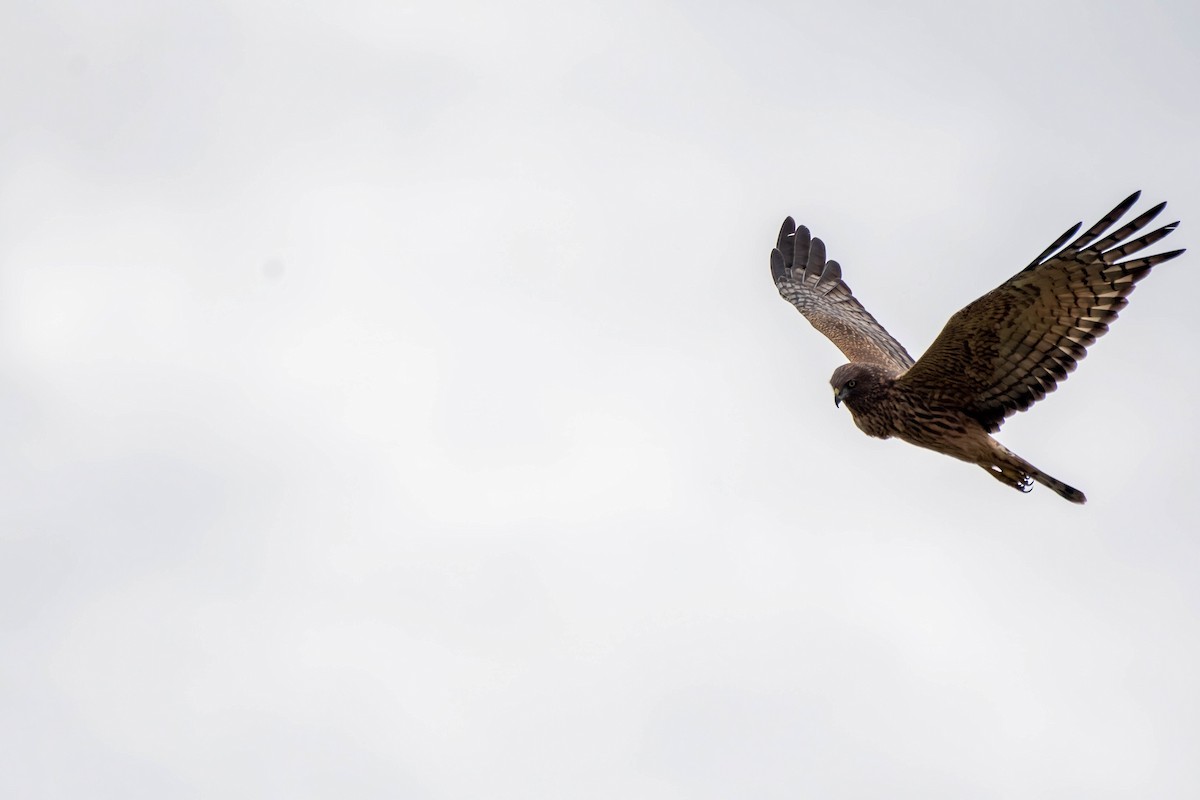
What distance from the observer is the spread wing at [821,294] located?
62.3ft

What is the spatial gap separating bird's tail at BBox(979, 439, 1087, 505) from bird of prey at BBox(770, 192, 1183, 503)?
11mm

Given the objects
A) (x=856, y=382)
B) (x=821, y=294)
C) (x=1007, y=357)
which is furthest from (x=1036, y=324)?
(x=821, y=294)

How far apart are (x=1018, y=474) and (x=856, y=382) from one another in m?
1.87

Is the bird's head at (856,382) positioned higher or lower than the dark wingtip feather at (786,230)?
lower

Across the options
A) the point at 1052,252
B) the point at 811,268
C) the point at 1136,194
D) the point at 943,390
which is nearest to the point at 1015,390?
the point at 943,390

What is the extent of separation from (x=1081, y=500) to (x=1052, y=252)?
92.5 inches

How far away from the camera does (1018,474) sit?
15.4 m

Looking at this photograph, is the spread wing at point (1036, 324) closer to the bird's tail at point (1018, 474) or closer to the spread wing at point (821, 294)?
the bird's tail at point (1018, 474)

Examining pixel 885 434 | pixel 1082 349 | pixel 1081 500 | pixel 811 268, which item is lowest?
pixel 1081 500

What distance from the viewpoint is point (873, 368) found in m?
16.4

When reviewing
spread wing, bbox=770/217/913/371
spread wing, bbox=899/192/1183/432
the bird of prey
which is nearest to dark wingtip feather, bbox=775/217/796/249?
spread wing, bbox=770/217/913/371

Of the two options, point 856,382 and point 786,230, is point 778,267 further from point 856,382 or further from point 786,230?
point 856,382

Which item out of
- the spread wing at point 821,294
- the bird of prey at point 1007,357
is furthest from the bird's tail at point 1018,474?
the spread wing at point 821,294

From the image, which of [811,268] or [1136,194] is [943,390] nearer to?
[1136,194]
